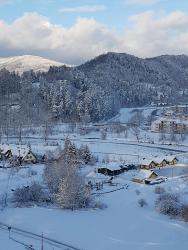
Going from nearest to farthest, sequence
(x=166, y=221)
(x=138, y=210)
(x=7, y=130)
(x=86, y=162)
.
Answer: (x=166, y=221) < (x=138, y=210) < (x=86, y=162) < (x=7, y=130)

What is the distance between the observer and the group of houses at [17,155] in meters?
41.6

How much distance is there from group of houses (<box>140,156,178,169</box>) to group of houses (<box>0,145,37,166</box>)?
996 centimetres

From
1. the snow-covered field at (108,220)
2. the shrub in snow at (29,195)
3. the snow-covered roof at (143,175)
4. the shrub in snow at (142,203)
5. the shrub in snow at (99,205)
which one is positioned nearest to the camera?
the snow-covered field at (108,220)

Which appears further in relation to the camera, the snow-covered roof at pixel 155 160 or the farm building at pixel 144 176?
the snow-covered roof at pixel 155 160

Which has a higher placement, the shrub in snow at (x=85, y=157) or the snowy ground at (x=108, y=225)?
the shrub in snow at (x=85, y=157)

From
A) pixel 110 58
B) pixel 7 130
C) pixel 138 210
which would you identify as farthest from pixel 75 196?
pixel 110 58

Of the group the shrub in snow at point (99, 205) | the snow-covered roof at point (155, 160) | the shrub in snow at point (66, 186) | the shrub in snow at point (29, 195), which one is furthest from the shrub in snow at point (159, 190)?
the snow-covered roof at point (155, 160)

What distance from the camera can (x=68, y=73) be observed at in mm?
103312

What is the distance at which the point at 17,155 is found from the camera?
42.4 metres

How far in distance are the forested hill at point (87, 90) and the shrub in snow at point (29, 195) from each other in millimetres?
42449

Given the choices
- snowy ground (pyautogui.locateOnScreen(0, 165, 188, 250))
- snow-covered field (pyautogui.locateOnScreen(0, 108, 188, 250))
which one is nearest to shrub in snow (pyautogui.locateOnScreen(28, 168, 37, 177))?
snow-covered field (pyautogui.locateOnScreen(0, 108, 188, 250))

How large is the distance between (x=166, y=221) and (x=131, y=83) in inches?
3766

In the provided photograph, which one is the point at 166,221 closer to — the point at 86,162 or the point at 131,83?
Answer: the point at 86,162

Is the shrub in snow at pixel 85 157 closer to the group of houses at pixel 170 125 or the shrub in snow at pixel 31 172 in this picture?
the shrub in snow at pixel 31 172
